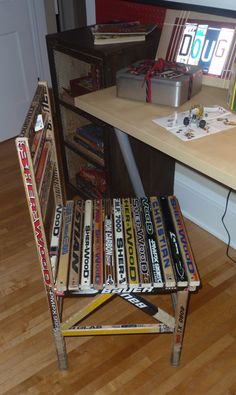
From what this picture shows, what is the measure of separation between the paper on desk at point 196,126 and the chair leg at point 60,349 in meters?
0.73

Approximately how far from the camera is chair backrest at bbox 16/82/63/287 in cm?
93

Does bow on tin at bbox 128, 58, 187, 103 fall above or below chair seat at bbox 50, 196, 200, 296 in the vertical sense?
above

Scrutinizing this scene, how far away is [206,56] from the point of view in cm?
137

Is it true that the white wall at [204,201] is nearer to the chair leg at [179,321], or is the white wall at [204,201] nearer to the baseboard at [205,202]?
the baseboard at [205,202]

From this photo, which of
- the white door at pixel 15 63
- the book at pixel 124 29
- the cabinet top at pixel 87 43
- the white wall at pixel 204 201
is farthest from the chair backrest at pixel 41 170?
the white door at pixel 15 63

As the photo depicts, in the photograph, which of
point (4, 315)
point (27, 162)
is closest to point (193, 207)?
point (4, 315)

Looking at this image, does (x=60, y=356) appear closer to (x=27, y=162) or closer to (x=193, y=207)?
(x=27, y=162)

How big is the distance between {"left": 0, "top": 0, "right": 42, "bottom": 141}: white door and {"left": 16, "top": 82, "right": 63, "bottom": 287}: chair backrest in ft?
5.25

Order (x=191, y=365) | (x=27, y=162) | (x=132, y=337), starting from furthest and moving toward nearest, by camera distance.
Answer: (x=132, y=337)
(x=191, y=365)
(x=27, y=162)

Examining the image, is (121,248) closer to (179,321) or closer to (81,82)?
(179,321)

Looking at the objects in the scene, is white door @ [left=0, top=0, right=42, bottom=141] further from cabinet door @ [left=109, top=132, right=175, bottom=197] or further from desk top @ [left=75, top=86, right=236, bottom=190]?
desk top @ [left=75, top=86, right=236, bottom=190]

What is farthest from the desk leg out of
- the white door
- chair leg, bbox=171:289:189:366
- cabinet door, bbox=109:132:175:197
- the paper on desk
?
the white door

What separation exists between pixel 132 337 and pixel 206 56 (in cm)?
106

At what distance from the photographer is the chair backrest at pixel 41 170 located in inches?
36.5
